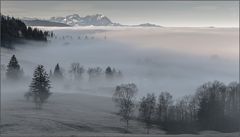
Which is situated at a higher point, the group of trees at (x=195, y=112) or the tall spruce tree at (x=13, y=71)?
the tall spruce tree at (x=13, y=71)

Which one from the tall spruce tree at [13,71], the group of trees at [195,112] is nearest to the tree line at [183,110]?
the group of trees at [195,112]

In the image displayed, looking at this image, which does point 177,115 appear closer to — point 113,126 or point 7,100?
point 113,126

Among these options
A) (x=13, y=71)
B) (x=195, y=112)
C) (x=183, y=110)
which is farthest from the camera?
(x=13, y=71)

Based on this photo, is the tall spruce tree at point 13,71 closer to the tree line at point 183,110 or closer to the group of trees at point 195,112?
the tree line at point 183,110

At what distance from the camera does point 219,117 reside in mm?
119562

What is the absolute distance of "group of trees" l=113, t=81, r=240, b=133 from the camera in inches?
4227

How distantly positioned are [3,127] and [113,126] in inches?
1138

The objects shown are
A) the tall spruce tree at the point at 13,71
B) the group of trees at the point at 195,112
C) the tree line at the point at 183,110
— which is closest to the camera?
the tree line at the point at 183,110

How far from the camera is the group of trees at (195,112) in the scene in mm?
107375

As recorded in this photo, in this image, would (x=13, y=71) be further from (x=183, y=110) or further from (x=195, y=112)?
(x=195, y=112)

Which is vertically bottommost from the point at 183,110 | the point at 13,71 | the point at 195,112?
the point at 195,112

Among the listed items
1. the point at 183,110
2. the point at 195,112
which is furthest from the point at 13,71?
the point at 195,112

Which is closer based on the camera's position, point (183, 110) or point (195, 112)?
point (195, 112)

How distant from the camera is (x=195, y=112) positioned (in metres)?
127
